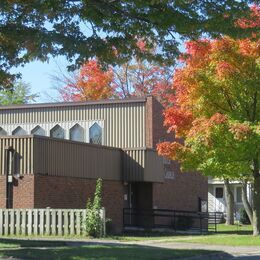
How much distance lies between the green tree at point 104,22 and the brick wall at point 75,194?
10.5m

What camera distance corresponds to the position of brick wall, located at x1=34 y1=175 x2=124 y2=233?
24.6 m

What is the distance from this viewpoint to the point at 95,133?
32688 mm

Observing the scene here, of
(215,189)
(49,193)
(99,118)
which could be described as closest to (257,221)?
(49,193)

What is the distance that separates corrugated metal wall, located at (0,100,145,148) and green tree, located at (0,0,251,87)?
1656 centimetres

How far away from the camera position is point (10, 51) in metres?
15.3

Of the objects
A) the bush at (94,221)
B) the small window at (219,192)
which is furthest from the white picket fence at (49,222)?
the small window at (219,192)

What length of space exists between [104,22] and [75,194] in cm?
1362

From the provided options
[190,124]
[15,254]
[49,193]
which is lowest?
[15,254]

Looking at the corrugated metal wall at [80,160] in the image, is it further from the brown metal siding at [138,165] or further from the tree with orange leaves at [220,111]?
the tree with orange leaves at [220,111]

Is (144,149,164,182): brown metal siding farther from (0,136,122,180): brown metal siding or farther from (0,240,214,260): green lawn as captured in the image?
(0,240,214,260): green lawn

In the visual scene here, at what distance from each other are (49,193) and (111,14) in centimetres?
1253

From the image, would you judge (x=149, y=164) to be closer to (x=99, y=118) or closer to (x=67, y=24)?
(x=99, y=118)

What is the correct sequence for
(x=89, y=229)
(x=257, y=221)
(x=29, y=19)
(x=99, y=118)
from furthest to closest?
(x=99, y=118)
(x=257, y=221)
(x=89, y=229)
(x=29, y=19)

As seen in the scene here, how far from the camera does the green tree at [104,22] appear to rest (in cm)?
1343
